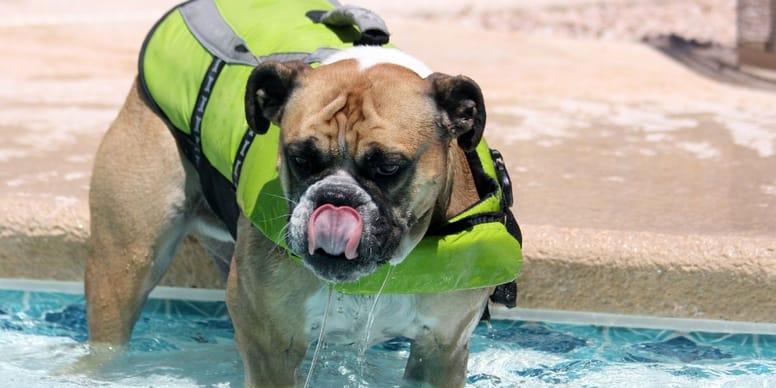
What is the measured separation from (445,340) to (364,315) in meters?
0.25

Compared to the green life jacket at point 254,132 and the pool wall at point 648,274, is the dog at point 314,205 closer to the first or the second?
the green life jacket at point 254,132

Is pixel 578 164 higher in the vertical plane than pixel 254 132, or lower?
lower

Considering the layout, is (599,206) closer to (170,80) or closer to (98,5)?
(170,80)

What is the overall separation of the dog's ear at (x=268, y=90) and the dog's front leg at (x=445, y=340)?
643 millimetres

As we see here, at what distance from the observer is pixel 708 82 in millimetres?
8344

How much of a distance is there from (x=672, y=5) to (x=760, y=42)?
320 centimetres

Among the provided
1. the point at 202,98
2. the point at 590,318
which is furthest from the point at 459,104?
the point at 590,318

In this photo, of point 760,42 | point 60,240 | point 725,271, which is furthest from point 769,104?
point 60,240

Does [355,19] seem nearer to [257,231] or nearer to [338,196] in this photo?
[257,231]

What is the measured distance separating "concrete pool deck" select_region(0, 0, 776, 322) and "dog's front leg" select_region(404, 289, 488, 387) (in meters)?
0.91

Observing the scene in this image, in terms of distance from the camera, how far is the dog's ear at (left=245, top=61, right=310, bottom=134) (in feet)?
11.0

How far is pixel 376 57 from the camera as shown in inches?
137

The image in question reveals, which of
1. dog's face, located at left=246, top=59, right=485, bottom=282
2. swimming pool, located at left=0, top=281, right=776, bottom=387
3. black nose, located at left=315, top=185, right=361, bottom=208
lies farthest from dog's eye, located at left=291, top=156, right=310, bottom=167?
swimming pool, located at left=0, top=281, right=776, bottom=387

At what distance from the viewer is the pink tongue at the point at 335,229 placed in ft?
9.86
